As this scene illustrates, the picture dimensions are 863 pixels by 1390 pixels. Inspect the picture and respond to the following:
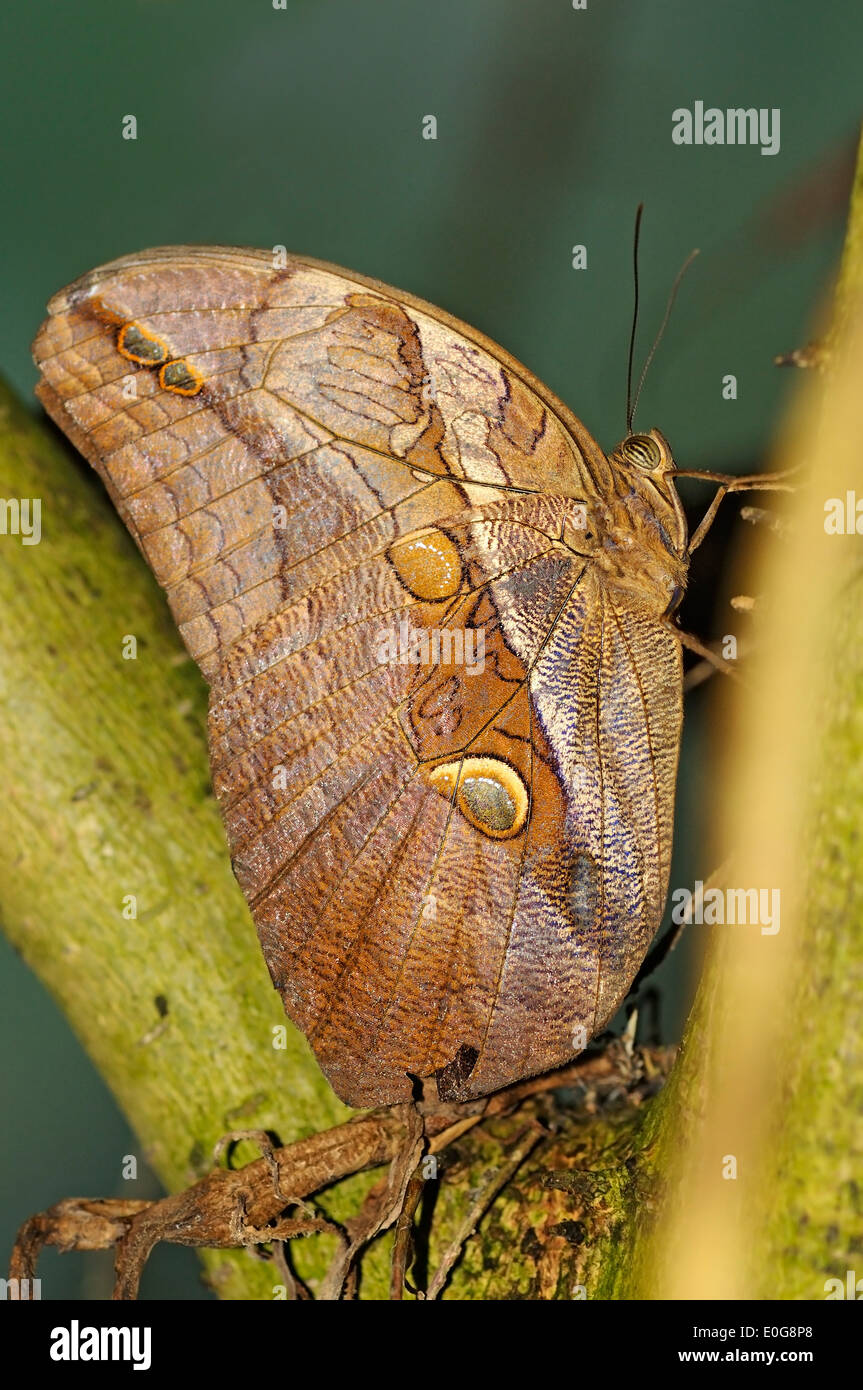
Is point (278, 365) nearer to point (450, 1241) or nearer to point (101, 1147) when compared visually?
point (450, 1241)

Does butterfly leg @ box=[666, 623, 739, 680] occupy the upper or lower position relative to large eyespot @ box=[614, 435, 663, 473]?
lower

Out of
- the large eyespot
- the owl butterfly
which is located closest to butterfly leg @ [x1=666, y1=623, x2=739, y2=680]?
the owl butterfly

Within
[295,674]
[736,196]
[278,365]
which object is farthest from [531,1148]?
[736,196]

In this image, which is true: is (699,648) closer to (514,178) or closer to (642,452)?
(642,452)

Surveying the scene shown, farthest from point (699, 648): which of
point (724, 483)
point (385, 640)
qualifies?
point (385, 640)

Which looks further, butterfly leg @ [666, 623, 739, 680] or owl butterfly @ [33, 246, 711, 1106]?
butterfly leg @ [666, 623, 739, 680]

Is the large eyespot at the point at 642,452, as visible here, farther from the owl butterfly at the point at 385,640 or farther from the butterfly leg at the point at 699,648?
the butterfly leg at the point at 699,648

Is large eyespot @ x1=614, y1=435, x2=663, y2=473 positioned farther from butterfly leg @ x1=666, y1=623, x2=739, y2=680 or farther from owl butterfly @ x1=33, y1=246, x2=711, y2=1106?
butterfly leg @ x1=666, y1=623, x2=739, y2=680
